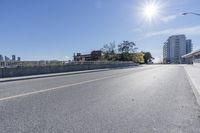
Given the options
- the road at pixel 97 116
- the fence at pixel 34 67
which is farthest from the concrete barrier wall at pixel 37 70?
the road at pixel 97 116

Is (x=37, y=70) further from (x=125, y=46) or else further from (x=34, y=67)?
(x=125, y=46)

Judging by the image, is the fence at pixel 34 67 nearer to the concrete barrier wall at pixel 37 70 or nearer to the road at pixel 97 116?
the concrete barrier wall at pixel 37 70

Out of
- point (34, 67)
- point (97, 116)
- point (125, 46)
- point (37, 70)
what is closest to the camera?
point (97, 116)

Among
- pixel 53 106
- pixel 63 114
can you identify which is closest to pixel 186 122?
pixel 63 114

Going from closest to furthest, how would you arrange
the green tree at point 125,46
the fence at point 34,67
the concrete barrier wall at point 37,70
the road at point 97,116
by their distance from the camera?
1. the road at point 97,116
2. the concrete barrier wall at point 37,70
3. the fence at point 34,67
4. the green tree at point 125,46

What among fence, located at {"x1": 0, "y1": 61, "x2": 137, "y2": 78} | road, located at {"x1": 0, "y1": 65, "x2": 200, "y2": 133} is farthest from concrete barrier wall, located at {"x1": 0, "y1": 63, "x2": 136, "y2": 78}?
road, located at {"x1": 0, "y1": 65, "x2": 200, "y2": 133}

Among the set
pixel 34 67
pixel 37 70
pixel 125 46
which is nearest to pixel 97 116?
pixel 34 67

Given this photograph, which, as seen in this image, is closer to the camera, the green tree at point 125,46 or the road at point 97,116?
the road at point 97,116

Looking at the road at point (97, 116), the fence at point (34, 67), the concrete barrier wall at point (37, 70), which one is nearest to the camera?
the road at point (97, 116)

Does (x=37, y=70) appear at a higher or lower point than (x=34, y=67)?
lower

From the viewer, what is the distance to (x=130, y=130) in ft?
20.3

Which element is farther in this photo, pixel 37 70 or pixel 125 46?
pixel 125 46

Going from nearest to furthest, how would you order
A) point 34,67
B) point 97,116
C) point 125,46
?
point 97,116 → point 34,67 → point 125,46

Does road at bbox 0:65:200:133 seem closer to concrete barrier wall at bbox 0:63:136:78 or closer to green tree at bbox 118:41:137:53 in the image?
concrete barrier wall at bbox 0:63:136:78
